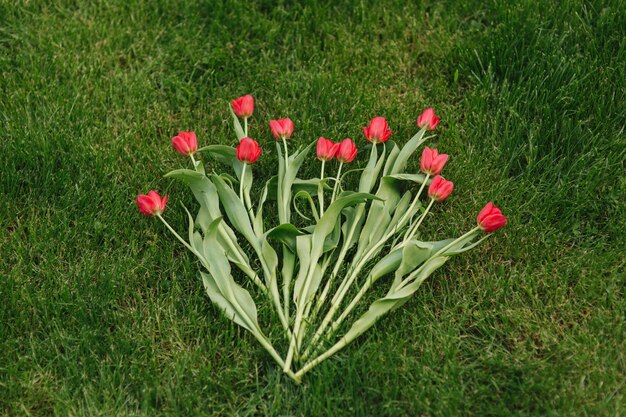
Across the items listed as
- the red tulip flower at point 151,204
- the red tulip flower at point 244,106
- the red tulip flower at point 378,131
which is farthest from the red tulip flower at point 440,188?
the red tulip flower at point 151,204

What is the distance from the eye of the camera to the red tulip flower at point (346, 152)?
262 centimetres

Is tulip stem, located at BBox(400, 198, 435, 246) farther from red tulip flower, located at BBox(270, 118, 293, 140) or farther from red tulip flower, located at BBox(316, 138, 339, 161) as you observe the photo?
red tulip flower, located at BBox(270, 118, 293, 140)

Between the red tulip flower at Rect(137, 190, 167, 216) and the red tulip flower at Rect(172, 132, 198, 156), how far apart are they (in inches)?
7.3

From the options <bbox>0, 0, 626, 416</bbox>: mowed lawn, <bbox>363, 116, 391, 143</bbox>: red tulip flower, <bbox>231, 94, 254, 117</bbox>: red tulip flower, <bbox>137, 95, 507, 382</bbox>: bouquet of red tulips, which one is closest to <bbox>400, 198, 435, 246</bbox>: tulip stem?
<bbox>137, 95, 507, 382</bbox>: bouquet of red tulips

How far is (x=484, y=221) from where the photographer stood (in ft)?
8.05

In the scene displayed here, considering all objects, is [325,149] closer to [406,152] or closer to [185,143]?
[406,152]

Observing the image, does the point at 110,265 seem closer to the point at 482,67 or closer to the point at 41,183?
the point at 41,183

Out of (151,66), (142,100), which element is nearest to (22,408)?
(142,100)

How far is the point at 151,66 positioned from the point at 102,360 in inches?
53.1

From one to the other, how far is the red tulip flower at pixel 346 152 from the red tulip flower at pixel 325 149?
0.05 ft

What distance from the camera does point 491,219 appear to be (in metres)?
2.44

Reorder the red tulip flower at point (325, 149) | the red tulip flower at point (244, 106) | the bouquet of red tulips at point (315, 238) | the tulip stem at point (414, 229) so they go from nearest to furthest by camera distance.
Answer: the bouquet of red tulips at point (315, 238) < the tulip stem at point (414, 229) < the red tulip flower at point (325, 149) < the red tulip flower at point (244, 106)

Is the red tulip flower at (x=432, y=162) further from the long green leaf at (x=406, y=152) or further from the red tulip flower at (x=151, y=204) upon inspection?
the red tulip flower at (x=151, y=204)

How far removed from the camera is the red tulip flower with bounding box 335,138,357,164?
2.62 meters
